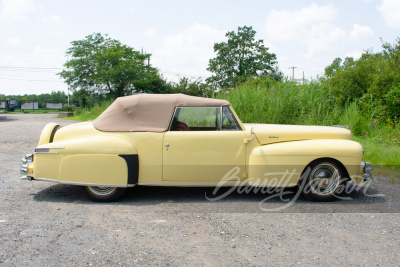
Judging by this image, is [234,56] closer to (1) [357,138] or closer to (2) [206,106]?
(1) [357,138]

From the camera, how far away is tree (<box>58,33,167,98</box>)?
39625mm

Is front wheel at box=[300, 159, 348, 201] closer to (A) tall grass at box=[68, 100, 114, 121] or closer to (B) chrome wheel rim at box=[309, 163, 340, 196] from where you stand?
(B) chrome wheel rim at box=[309, 163, 340, 196]

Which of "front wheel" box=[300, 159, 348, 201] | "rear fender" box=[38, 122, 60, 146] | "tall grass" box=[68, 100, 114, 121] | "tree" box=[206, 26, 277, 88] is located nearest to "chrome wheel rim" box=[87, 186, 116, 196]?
"rear fender" box=[38, 122, 60, 146]

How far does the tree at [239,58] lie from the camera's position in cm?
5150

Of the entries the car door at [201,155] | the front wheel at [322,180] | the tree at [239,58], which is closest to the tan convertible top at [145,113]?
the car door at [201,155]

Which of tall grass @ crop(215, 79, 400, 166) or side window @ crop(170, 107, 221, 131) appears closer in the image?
side window @ crop(170, 107, 221, 131)

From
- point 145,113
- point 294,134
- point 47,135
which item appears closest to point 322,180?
point 294,134

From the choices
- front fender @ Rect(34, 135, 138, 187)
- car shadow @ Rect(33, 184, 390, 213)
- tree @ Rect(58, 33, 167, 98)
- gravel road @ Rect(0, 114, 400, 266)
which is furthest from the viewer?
tree @ Rect(58, 33, 167, 98)

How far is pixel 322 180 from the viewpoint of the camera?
4.78 m

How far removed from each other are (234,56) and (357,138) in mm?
44278

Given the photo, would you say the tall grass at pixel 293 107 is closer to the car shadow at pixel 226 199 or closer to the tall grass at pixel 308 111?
the tall grass at pixel 308 111

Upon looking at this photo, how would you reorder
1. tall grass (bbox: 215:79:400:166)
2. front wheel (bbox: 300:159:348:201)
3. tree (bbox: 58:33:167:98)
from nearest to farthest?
front wheel (bbox: 300:159:348:201) → tall grass (bbox: 215:79:400:166) → tree (bbox: 58:33:167:98)

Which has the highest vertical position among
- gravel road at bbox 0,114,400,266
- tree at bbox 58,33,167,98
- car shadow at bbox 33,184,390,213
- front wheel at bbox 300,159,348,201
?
tree at bbox 58,33,167,98

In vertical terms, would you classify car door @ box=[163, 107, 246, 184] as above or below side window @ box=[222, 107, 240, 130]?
below
